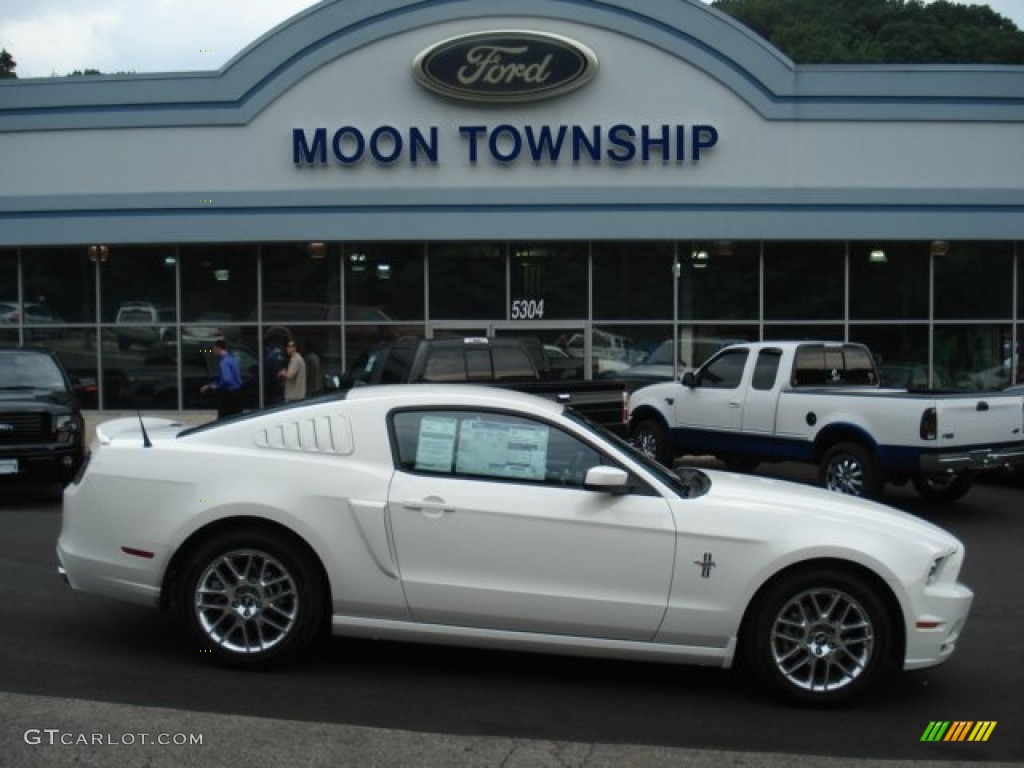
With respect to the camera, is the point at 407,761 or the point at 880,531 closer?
the point at 407,761

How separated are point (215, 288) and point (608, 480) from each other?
17.4 m

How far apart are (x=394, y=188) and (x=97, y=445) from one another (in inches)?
580

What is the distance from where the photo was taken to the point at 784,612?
18.0 feet

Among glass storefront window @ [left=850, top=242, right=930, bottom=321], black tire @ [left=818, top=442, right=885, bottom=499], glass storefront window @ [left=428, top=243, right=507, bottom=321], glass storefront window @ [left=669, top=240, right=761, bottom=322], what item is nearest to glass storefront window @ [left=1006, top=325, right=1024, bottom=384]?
glass storefront window @ [left=850, top=242, right=930, bottom=321]

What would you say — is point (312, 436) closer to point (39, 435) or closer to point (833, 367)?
point (39, 435)

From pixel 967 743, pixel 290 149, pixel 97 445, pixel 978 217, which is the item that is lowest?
pixel 967 743

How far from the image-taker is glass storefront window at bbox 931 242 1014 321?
21.3 m

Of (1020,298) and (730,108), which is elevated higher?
(730,108)

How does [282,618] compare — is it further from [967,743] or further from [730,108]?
[730,108]

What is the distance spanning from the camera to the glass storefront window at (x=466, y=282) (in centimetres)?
2116

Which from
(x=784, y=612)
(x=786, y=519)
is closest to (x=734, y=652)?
(x=784, y=612)

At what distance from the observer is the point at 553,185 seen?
66.8 ft

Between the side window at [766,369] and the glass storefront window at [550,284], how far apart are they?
8234mm

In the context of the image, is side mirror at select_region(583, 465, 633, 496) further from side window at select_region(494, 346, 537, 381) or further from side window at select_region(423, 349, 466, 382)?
side window at select_region(494, 346, 537, 381)
